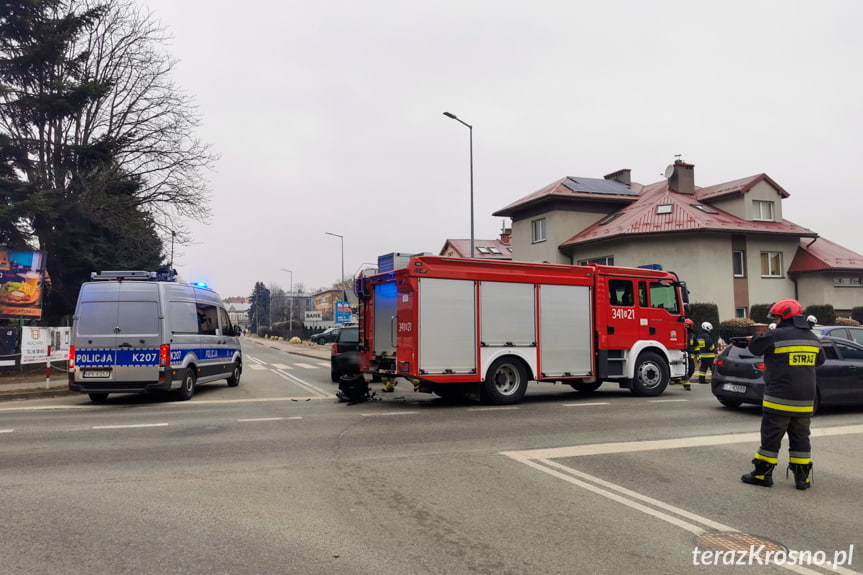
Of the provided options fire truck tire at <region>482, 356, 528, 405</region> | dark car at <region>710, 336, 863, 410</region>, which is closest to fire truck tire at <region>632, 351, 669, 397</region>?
dark car at <region>710, 336, 863, 410</region>

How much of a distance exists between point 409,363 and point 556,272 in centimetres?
377

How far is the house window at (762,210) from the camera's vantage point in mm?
32781

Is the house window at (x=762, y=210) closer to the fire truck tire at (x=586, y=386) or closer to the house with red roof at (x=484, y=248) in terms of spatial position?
the house with red roof at (x=484, y=248)

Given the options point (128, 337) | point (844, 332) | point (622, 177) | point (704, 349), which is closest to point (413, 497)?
point (128, 337)

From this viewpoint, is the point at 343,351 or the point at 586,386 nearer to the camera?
the point at 586,386

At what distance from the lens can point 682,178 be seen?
3562 centimetres

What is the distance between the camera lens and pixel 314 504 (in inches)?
209

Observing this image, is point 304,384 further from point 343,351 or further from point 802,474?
point 802,474

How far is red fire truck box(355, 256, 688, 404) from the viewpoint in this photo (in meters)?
11.5

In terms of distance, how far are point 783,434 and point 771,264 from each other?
30.3 meters

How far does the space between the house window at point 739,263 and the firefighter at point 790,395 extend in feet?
91.0

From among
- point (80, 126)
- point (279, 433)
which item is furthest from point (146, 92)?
point (279, 433)

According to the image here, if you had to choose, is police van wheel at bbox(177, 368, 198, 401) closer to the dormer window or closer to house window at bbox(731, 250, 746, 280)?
house window at bbox(731, 250, 746, 280)

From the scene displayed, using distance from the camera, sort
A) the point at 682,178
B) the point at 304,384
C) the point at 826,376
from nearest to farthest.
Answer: the point at 826,376, the point at 304,384, the point at 682,178
